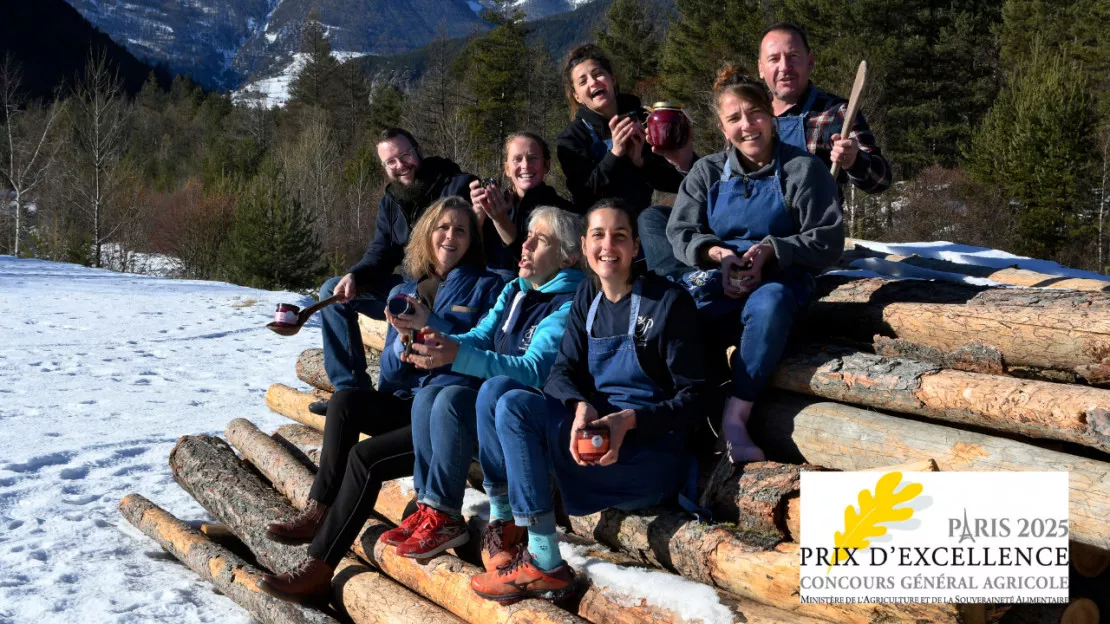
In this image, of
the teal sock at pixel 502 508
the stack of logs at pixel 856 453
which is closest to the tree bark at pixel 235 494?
the stack of logs at pixel 856 453

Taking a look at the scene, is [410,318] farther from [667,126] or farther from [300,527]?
[667,126]

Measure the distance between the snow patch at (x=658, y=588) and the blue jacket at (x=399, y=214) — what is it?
8.13ft

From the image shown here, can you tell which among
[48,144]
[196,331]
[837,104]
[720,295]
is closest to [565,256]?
[720,295]

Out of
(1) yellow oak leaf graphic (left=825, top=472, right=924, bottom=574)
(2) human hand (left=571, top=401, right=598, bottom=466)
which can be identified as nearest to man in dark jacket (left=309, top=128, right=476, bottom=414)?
(2) human hand (left=571, top=401, right=598, bottom=466)

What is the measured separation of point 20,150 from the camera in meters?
30.8

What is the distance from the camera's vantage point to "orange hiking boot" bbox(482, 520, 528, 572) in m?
3.13

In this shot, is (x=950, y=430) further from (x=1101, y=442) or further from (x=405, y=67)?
(x=405, y=67)

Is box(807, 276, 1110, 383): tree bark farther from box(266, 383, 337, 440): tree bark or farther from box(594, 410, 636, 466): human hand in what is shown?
box(266, 383, 337, 440): tree bark

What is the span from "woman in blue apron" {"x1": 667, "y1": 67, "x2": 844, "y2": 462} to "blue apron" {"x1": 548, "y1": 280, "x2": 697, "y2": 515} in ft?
0.90

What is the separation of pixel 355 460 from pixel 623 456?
1213 mm

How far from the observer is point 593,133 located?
15.6ft

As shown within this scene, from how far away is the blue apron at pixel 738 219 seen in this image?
11.5 ft

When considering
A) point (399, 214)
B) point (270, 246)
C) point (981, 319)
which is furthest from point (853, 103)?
point (270, 246)

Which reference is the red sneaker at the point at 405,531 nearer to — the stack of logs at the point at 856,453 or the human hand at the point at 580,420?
the stack of logs at the point at 856,453
